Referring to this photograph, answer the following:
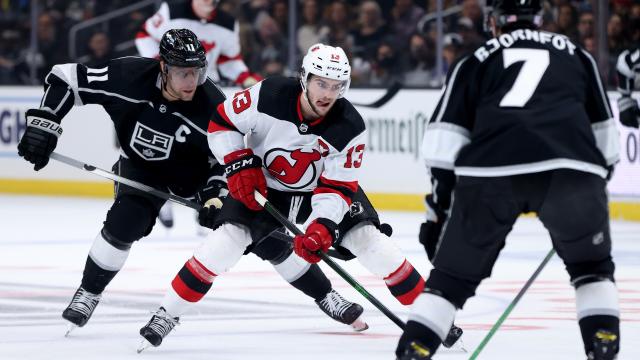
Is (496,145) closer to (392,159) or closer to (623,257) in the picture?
(623,257)

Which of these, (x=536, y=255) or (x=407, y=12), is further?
(x=407, y=12)

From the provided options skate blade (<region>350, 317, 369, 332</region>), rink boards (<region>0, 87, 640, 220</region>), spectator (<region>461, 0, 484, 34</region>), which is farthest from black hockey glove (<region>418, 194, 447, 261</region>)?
spectator (<region>461, 0, 484, 34</region>)

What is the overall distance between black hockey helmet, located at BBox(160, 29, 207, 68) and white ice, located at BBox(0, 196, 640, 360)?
929 millimetres

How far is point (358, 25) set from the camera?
35.7 feet

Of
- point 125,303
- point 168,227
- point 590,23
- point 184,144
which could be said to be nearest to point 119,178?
point 184,144

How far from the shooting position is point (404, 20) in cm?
1071

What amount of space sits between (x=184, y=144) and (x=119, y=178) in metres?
0.25

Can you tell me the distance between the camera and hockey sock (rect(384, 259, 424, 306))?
499 centimetres

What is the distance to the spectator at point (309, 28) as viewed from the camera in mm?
11102

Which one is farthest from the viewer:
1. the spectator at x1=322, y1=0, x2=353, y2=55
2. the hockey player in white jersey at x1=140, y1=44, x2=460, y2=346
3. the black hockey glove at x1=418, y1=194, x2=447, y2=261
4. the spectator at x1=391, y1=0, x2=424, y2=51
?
the spectator at x1=322, y1=0, x2=353, y2=55

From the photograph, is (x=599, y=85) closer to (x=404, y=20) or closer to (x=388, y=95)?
(x=404, y=20)

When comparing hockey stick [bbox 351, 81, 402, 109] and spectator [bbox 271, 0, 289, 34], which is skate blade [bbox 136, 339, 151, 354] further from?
spectator [bbox 271, 0, 289, 34]

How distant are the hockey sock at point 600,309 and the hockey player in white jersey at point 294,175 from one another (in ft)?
3.32

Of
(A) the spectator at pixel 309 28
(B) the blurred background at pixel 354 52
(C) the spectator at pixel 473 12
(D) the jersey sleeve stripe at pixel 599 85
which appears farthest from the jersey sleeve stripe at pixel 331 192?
(A) the spectator at pixel 309 28
